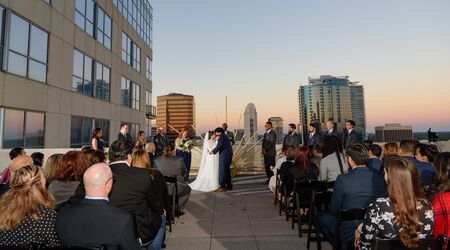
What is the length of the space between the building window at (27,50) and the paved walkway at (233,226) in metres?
7.77

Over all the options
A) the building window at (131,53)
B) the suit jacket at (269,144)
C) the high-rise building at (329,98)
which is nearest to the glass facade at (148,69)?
the building window at (131,53)

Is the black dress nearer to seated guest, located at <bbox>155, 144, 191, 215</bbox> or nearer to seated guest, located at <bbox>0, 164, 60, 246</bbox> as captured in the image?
seated guest, located at <bbox>0, 164, 60, 246</bbox>

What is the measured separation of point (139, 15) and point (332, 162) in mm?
25494

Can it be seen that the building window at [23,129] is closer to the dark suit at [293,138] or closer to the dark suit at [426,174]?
the dark suit at [293,138]

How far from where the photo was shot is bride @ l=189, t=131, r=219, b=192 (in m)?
9.12

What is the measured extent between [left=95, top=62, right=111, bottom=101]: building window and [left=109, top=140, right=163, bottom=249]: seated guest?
15.0m

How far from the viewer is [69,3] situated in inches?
541

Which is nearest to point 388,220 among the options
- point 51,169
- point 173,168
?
point 51,169

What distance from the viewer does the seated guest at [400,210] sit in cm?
225

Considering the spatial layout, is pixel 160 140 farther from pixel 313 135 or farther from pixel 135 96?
pixel 135 96

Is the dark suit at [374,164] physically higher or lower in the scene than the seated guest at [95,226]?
higher

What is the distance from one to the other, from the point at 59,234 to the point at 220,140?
23.3 ft

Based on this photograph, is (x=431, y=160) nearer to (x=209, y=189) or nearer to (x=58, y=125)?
(x=209, y=189)

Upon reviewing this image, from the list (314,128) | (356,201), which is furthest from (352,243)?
(314,128)
